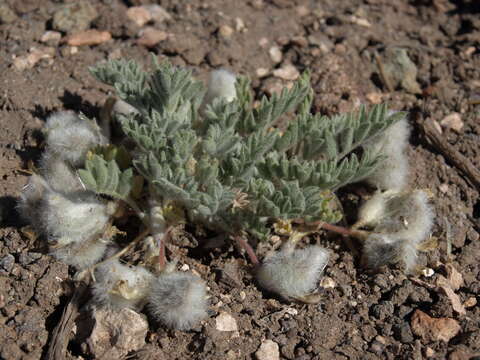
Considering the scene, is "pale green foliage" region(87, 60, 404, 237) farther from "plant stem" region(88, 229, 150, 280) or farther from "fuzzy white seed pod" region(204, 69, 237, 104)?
"fuzzy white seed pod" region(204, 69, 237, 104)

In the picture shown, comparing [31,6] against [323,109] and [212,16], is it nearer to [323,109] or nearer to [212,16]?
[212,16]

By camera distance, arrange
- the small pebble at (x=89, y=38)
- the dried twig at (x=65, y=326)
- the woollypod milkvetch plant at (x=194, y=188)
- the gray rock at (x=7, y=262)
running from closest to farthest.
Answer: the dried twig at (x=65, y=326) → the woollypod milkvetch plant at (x=194, y=188) → the gray rock at (x=7, y=262) → the small pebble at (x=89, y=38)

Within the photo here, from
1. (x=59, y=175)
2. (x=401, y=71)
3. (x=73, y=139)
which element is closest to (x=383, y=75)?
(x=401, y=71)

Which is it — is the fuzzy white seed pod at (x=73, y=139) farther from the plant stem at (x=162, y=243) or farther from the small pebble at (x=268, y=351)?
the small pebble at (x=268, y=351)

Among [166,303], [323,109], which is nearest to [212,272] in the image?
[166,303]

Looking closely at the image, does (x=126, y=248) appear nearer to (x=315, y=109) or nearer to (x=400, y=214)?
(x=400, y=214)

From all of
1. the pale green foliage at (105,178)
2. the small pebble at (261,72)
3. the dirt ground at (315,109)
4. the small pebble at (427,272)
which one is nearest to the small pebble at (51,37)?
the dirt ground at (315,109)

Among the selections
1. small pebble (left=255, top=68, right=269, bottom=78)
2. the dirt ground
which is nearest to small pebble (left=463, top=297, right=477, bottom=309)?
the dirt ground
